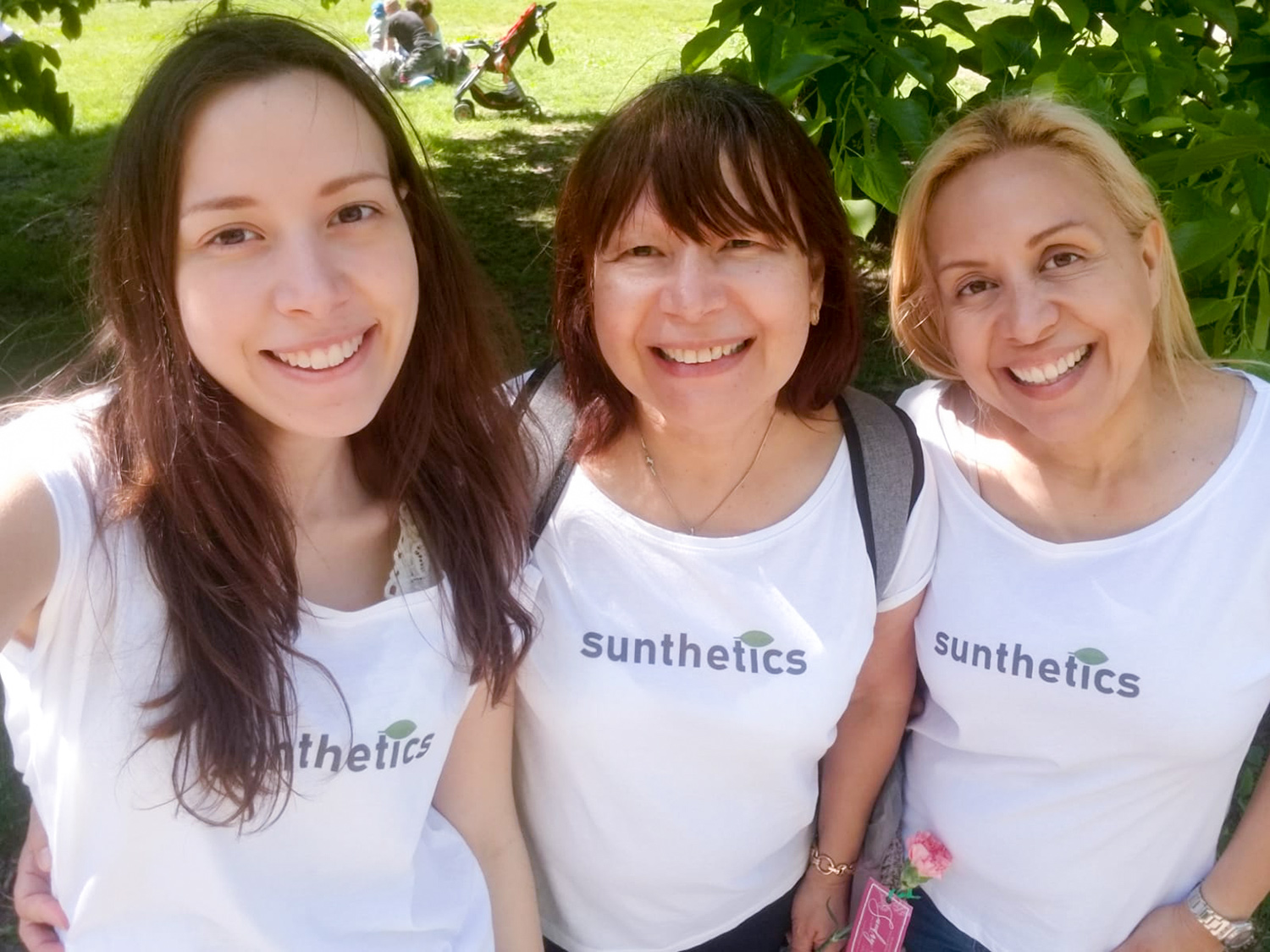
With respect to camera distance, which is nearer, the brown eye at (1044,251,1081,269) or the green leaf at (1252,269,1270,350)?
the brown eye at (1044,251,1081,269)

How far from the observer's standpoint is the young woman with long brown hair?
1.40m

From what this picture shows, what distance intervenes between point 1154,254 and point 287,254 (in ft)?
4.74

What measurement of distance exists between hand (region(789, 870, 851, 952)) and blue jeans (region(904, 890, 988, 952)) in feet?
0.41

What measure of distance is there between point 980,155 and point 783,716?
1.02 meters

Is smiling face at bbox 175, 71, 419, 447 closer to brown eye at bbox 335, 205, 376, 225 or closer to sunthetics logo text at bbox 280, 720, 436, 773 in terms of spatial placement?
brown eye at bbox 335, 205, 376, 225

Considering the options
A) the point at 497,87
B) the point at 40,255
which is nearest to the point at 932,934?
the point at 40,255

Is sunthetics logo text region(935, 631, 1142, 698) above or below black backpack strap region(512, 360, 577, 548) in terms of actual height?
below

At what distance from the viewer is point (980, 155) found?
188 cm

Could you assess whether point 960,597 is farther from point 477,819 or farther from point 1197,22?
point 1197,22

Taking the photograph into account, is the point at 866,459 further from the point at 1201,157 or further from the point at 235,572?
the point at 235,572

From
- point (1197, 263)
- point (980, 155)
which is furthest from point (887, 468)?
point (1197, 263)

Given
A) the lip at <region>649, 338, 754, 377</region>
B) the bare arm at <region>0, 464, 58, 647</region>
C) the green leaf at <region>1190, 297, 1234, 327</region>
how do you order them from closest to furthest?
the bare arm at <region>0, 464, 58, 647</region> < the lip at <region>649, 338, 754, 377</region> < the green leaf at <region>1190, 297, 1234, 327</region>

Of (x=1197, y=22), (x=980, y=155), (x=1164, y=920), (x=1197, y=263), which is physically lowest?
(x=1164, y=920)

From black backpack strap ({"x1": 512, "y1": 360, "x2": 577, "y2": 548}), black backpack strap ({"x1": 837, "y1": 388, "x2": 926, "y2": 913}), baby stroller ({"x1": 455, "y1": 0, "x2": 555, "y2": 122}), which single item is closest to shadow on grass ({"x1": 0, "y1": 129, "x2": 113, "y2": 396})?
black backpack strap ({"x1": 512, "y1": 360, "x2": 577, "y2": 548})
